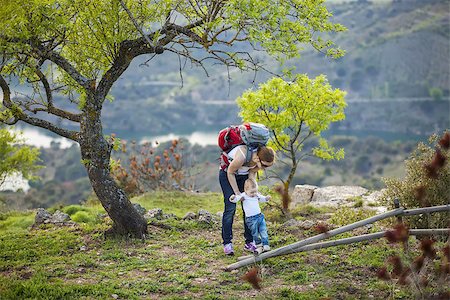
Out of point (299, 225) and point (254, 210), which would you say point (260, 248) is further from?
point (299, 225)

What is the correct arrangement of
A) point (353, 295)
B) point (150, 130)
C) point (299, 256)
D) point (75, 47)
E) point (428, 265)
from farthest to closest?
point (150, 130)
point (75, 47)
point (299, 256)
point (428, 265)
point (353, 295)

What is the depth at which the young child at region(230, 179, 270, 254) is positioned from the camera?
732 centimetres

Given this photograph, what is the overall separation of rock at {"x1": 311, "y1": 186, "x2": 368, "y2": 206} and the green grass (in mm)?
5123

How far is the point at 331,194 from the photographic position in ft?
50.3

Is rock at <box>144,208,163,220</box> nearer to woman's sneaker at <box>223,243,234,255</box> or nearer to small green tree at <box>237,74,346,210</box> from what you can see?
small green tree at <box>237,74,346,210</box>

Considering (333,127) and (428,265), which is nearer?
(428,265)

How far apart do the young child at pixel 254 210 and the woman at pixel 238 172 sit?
9cm

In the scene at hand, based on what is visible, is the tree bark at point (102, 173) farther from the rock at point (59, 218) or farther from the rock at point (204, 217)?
the rock at point (59, 218)

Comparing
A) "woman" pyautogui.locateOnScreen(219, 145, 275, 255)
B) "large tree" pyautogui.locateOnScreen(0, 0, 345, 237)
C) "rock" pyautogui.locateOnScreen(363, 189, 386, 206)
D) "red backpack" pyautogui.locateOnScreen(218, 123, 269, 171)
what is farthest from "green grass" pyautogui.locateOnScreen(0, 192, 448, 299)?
"rock" pyautogui.locateOnScreen(363, 189, 386, 206)

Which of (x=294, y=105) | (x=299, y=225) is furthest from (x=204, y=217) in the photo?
(x=294, y=105)

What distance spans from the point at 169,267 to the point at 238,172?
160cm

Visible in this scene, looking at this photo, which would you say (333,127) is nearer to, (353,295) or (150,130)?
(150,130)

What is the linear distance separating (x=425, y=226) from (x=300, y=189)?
7523mm

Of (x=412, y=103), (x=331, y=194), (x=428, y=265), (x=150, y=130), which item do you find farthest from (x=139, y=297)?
(x=412, y=103)
